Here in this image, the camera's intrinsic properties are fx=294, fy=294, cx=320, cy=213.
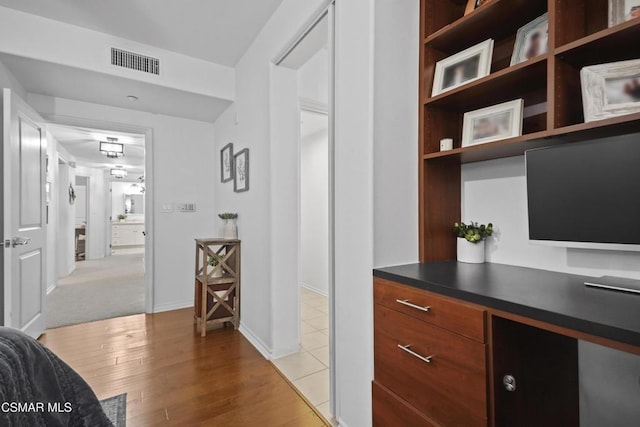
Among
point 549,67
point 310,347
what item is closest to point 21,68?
point 310,347

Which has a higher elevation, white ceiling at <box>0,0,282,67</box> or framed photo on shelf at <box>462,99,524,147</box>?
white ceiling at <box>0,0,282,67</box>

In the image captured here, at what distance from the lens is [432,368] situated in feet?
3.45

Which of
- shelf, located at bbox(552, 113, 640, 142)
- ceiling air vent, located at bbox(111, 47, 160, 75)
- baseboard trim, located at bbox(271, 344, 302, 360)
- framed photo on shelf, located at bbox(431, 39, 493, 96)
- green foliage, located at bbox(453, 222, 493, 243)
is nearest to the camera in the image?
shelf, located at bbox(552, 113, 640, 142)

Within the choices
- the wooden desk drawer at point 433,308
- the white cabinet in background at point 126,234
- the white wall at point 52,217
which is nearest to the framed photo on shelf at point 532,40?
the wooden desk drawer at point 433,308

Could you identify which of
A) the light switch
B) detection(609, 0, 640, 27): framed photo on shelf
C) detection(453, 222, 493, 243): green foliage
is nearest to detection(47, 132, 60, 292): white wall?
the light switch

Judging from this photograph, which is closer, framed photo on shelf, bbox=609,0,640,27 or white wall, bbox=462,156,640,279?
framed photo on shelf, bbox=609,0,640,27

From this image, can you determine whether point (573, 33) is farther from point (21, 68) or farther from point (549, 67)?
A: point (21, 68)

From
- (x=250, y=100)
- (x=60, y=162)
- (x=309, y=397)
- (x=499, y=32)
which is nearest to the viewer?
(x=499, y=32)

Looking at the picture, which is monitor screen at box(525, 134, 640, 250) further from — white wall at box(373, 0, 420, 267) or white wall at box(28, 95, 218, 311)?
white wall at box(28, 95, 218, 311)

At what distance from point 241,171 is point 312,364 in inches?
73.2

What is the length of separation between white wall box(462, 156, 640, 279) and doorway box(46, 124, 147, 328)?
3.57 metres

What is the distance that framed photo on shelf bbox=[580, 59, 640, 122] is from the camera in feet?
3.00

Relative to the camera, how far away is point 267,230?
243 centimetres

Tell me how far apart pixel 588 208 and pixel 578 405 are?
0.80 metres
